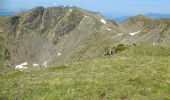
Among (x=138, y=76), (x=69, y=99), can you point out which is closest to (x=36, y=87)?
(x=69, y=99)

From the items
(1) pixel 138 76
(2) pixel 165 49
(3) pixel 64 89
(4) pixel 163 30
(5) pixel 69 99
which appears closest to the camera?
(5) pixel 69 99

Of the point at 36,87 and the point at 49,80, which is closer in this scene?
the point at 36,87

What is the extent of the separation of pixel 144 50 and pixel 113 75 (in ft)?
83.6

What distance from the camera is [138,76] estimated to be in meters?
35.5

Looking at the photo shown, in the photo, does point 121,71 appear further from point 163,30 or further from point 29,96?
point 163,30

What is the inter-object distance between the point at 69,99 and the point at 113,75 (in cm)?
849

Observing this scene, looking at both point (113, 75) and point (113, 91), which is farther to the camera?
point (113, 75)

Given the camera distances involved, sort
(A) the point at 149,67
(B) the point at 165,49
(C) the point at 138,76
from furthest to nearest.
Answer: (B) the point at 165,49
(A) the point at 149,67
(C) the point at 138,76

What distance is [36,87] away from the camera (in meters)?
32.8

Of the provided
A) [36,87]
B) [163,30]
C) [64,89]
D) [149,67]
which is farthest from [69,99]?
[163,30]

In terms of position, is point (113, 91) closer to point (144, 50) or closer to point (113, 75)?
point (113, 75)

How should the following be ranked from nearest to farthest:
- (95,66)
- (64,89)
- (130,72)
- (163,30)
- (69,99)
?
(69,99) < (64,89) < (130,72) < (95,66) < (163,30)

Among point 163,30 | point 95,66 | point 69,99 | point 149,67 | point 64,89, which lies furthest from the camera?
point 163,30

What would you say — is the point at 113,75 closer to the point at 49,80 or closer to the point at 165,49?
the point at 49,80
